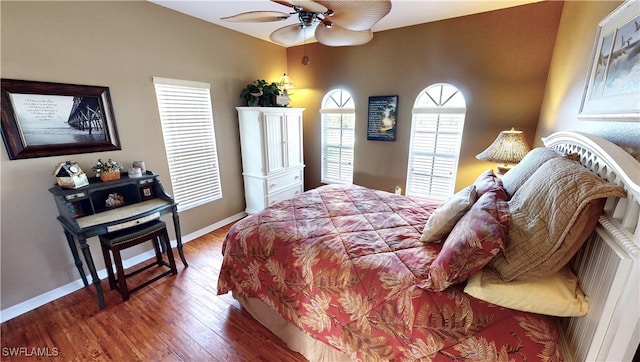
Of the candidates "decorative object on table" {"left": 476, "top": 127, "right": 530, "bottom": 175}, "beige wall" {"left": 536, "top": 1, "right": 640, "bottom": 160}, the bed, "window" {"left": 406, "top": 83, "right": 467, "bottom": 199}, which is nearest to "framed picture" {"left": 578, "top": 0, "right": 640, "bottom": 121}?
"beige wall" {"left": 536, "top": 1, "right": 640, "bottom": 160}

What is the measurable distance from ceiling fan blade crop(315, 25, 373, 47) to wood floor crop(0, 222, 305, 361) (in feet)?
7.63

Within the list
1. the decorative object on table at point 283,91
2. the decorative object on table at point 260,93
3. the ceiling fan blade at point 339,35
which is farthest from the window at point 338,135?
the ceiling fan blade at point 339,35

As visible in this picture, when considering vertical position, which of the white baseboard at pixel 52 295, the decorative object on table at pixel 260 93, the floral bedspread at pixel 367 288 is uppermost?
the decorative object on table at pixel 260 93

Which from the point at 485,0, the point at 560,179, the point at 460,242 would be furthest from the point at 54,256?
the point at 485,0

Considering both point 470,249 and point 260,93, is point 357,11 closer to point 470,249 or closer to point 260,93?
point 470,249

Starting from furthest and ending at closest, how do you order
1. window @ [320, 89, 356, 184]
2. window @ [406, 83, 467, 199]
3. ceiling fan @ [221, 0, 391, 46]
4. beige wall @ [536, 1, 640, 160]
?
window @ [320, 89, 356, 184] → window @ [406, 83, 467, 199] → ceiling fan @ [221, 0, 391, 46] → beige wall @ [536, 1, 640, 160]

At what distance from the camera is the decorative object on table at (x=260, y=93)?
3.31 meters

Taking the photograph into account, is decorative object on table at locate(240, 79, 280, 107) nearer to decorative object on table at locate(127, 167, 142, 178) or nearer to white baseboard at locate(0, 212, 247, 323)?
decorative object on table at locate(127, 167, 142, 178)

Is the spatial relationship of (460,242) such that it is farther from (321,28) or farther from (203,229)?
(203,229)

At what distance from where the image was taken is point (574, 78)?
1.84 m

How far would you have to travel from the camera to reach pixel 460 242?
44.9 inches

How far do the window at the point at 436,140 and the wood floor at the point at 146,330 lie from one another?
2.63m

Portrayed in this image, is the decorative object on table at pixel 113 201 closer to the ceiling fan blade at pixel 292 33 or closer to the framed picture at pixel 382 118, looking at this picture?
the ceiling fan blade at pixel 292 33

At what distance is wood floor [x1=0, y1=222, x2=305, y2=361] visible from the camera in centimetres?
163
